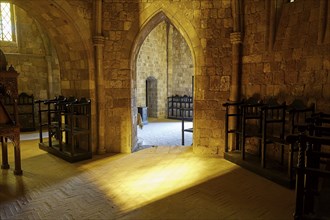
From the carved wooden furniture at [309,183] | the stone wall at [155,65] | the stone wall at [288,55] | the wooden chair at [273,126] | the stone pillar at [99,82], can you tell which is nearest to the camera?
the carved wooden furniture at [309,183]

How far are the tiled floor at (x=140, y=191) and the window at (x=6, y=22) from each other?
5833 millimetres

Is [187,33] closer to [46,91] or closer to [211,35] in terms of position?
[211,35]

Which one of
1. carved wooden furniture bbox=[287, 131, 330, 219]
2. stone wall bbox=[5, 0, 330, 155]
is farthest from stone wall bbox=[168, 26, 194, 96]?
carved wooden furniture bbox=[287, 131, 330, 219]

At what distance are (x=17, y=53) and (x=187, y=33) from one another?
6831 mm

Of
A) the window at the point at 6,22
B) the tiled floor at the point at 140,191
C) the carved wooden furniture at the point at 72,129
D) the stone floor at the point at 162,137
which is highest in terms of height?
the window at the point at 6,22

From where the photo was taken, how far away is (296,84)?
4246 mm

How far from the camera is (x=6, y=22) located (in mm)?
8977

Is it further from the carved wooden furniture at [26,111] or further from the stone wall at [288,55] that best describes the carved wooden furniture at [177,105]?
the stone wall at [288,55]

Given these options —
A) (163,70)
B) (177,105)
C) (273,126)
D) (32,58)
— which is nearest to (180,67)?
(163,70)

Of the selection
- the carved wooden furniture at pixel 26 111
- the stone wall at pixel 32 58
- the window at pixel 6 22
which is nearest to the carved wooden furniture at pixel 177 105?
the stone wall at pixel 32 58

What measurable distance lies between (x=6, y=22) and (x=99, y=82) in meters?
6.04

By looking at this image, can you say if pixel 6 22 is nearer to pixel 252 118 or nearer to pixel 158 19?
pixel 158 19

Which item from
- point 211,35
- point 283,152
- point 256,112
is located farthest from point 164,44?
point 283,152

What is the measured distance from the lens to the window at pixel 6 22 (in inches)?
350
